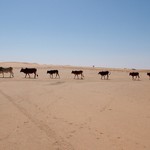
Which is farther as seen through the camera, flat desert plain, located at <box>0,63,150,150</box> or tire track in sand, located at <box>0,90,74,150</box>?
flat desert plain, located at <box>0,63,150,150</box>

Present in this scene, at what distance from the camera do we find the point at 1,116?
449 inches

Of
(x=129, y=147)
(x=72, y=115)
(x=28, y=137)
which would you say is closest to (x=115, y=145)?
(x=129, y=147)

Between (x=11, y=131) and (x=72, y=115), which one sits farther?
(x=72, y=115)

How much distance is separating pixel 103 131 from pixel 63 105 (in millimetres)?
5143

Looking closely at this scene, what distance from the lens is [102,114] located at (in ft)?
38.3

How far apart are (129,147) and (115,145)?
14.5 inches

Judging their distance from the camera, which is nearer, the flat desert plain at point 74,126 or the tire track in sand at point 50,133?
the tire track in sand at point 50,133

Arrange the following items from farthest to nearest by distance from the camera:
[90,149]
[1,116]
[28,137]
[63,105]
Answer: [63,105] < [1,116] < [28,137] < [90,149]

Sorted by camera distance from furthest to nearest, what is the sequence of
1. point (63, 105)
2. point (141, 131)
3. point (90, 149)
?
point (63, 105), point (141, 131), point (90, 149)

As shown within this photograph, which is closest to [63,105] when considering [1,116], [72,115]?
[72,115]

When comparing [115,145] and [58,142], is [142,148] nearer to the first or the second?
[115,145]

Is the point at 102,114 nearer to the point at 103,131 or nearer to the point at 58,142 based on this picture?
the point at 103,131

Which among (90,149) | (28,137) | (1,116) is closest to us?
(90,149)

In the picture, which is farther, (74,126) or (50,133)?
(74,126)
